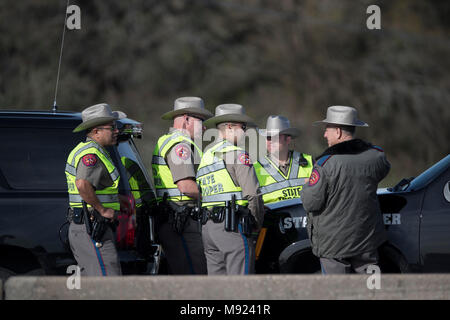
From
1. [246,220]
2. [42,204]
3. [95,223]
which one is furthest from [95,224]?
[246,220]

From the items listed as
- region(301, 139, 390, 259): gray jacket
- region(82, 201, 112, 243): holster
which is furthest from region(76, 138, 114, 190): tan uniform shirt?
region(301, 139, 390, 259): gray jacket

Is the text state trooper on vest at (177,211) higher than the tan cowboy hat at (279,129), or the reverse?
the tan cowboy hat at (279,129)

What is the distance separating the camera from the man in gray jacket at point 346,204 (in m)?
4.70

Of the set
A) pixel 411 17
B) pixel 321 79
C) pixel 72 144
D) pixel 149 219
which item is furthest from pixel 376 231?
pixel 411 17

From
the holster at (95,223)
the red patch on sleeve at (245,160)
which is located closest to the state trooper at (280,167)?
the red patch on sleeve at (245,160)

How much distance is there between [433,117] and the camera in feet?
71.7

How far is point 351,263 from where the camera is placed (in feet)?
15.9

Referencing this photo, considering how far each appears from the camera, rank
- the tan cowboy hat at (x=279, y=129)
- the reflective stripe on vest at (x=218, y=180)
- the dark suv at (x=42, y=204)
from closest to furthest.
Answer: the reflective stripe on vest at (x=218, y=180) → the dark suv at (x=42, y=204) → the tan cowboy hat at (x=279, y=129)

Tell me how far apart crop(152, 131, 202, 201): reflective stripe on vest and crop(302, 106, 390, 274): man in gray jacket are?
1.14m

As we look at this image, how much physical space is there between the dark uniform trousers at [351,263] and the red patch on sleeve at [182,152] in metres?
1.31

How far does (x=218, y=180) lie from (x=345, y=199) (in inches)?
35.6

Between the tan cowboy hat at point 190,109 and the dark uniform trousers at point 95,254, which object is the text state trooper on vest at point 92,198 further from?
the tan cowboy hat at point 190,109

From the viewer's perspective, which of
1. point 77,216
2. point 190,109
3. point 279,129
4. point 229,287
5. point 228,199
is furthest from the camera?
point 279,129

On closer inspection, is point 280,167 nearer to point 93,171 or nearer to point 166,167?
point 166,167
